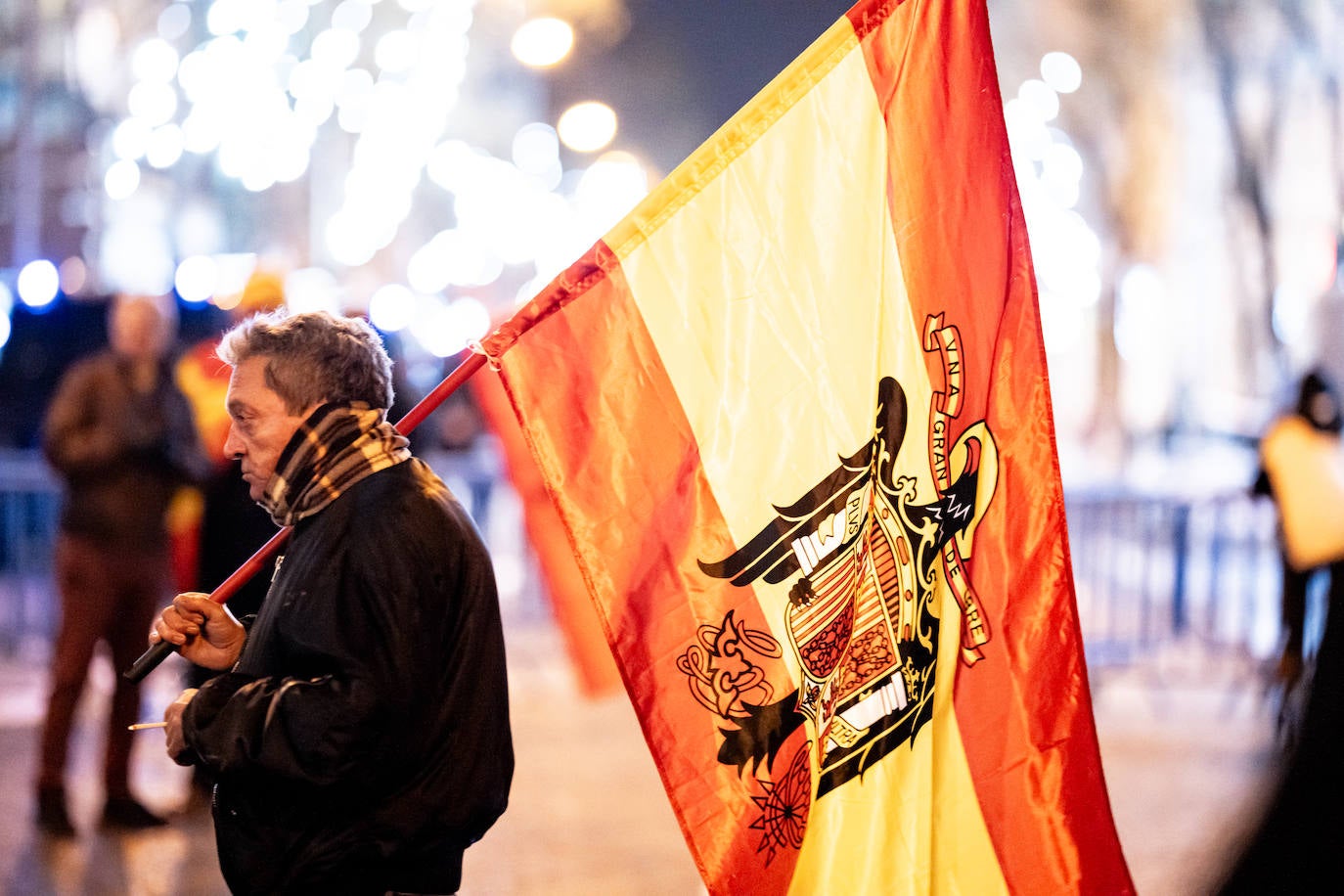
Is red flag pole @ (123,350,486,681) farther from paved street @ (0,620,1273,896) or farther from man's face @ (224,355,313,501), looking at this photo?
paved street @ (0,620,1273,896)

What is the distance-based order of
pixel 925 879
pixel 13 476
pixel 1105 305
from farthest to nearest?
pixel 1105 305, pixel 13 476, pixel 925 879

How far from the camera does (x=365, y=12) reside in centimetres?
1866

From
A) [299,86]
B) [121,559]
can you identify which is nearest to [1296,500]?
[121,559]

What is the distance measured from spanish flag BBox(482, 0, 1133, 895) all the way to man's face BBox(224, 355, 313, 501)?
47cm

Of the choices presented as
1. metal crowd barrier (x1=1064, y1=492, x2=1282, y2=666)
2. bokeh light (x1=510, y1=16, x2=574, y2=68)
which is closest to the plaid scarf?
metal crowd barrier (x1=1064, y1=492, x2=1282, y2=666)

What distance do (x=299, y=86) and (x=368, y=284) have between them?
601 cm

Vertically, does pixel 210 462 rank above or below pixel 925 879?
above

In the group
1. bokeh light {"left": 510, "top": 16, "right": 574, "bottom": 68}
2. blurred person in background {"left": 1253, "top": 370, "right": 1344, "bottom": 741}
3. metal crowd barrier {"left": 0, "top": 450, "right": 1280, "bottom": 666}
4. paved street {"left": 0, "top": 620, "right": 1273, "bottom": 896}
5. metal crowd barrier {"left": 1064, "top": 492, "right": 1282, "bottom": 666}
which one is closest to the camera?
paved street {"left": 0, "top": 620, "right": 1273, "bottom": 896}

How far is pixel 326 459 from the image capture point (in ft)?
8.83

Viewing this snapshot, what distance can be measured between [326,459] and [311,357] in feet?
0.65

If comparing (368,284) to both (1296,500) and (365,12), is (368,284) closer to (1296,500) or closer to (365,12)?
(365,12)

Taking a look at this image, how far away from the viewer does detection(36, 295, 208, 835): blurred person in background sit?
6336 millimetres

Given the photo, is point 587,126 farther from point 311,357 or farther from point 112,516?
point 311,357

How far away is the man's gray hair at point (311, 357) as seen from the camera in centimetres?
272
